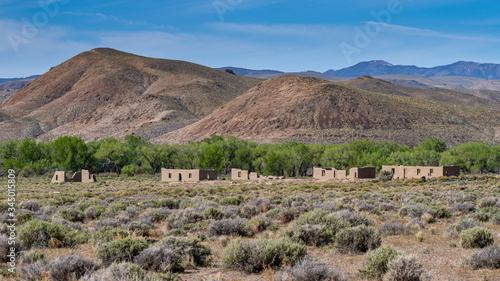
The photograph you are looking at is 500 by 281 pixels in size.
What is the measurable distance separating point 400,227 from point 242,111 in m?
100.0

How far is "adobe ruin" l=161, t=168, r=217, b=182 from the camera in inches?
1695

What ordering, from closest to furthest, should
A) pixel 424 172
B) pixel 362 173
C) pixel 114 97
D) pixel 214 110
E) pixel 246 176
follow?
1. pixel 424 172
2. pixel 362 173
3. pixel 246 176
4. pixel 214 110
5. pixel 114 97

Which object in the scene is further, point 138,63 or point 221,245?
point 138,63

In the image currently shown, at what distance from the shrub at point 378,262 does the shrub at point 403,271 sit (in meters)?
0.37

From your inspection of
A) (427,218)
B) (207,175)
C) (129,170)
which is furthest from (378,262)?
(129,170)

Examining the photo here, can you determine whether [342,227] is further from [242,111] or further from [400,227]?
[242,111]

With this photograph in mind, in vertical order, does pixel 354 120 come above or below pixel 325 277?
above

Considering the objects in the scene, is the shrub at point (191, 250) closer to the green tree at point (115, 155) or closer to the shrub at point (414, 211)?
the shrub at point (414, 211)

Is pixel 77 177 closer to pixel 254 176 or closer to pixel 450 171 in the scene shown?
pixel 254 176

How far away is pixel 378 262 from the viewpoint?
279 inches

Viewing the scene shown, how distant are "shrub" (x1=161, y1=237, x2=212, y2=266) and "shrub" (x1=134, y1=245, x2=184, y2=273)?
0.56m

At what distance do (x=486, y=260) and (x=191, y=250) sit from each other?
5.92 meters

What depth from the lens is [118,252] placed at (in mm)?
8156

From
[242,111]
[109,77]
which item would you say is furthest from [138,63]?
[242,111]
